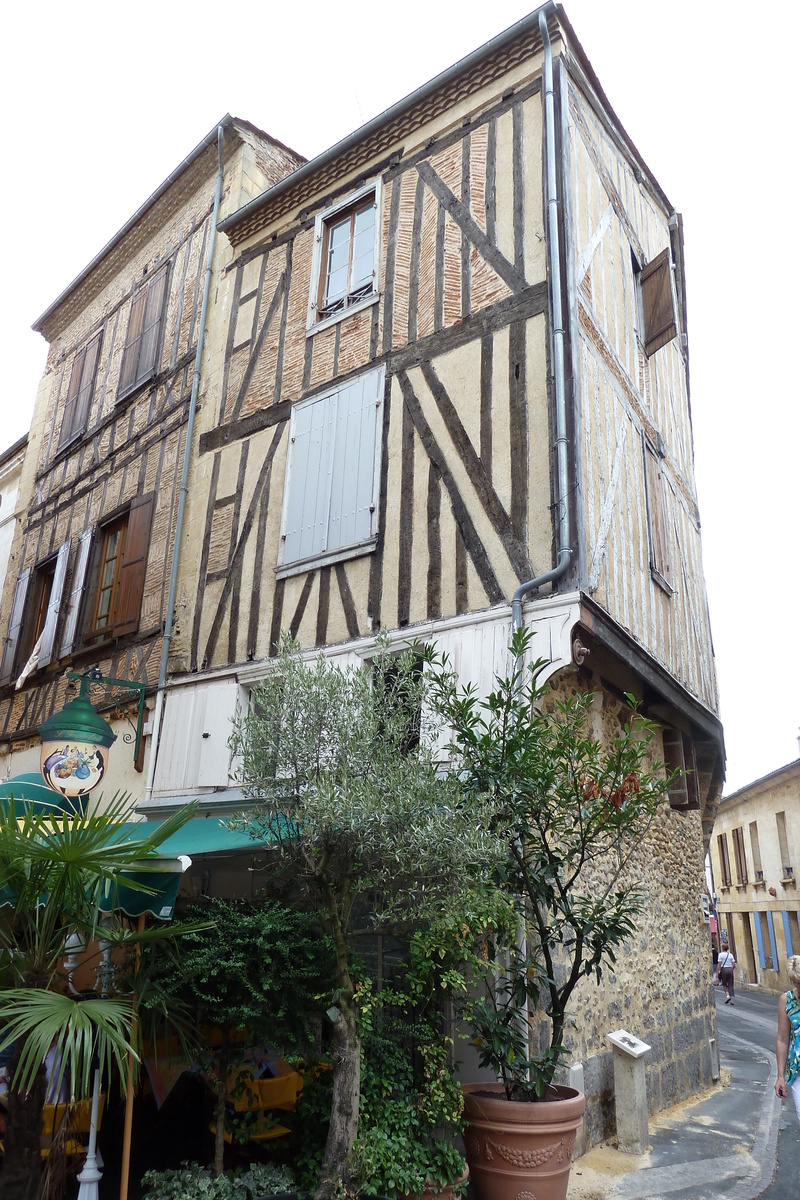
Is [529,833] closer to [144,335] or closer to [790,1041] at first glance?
[790,1041]

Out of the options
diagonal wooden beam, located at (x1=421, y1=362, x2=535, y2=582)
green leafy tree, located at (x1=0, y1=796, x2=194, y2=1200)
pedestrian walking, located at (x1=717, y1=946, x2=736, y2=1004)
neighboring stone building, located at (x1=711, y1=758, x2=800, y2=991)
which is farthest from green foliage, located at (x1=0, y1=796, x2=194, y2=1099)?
neighboring stone building, located at (x1=711, y1=758, x2=800, y2=991)

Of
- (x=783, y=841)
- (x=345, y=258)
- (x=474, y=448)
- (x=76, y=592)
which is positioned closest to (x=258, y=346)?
(x=345, y=258)

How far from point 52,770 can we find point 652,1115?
16.5 ft

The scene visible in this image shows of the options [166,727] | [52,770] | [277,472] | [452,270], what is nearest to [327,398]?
[277,472]

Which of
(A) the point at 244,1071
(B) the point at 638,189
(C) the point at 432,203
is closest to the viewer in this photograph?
(A) the point at 244,1071

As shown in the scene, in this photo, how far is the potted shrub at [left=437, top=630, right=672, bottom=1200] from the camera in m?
4.34

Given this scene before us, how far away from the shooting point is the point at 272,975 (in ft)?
13.6

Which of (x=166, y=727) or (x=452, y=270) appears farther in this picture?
(x=166, y=727)

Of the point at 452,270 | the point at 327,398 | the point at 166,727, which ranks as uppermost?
the point at 452,270

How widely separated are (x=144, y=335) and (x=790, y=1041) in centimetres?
918

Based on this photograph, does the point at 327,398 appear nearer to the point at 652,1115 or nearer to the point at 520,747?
the point at 520,747

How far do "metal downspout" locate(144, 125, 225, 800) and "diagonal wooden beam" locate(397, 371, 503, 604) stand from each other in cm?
261

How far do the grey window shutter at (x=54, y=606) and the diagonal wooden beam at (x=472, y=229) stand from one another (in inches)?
219

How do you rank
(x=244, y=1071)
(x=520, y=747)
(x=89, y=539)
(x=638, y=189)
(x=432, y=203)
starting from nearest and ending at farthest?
(x=244, y=1071), (x=520, y=747), (x=432, y=203), (x=638, y=189), (x=89, y=539)
